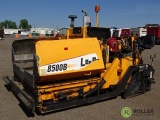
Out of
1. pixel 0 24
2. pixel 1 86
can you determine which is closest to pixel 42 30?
pixel 0 24

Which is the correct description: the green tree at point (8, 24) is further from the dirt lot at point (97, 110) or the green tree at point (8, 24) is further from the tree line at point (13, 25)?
the dirt lot at point (97, 110)

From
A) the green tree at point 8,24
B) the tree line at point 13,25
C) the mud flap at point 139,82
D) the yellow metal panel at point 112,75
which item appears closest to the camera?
the yellow metal panel at point 112,75

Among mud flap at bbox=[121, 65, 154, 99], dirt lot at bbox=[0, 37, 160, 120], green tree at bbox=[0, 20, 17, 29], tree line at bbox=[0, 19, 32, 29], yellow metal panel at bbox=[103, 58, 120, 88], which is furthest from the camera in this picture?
green tree at bbox=[0, 20, 17, 29]

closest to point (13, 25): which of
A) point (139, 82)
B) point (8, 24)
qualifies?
point (8, 24)

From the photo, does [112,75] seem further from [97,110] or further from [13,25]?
[13,25]

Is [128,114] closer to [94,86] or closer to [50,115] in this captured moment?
[94,86]

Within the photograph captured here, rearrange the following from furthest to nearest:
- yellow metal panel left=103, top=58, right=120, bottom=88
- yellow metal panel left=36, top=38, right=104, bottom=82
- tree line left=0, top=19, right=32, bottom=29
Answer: tree line left=0, top=19, right=32, bottom=29, yellow metal panel left=103, top=58, right=120, bottom=88, yellow metal panel left=36, top=38, right=104, bottom=82

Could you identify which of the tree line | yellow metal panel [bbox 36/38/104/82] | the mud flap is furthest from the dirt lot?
the tree line

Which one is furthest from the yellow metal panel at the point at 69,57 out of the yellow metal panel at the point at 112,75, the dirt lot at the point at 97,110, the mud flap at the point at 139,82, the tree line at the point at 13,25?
the tree line at the point at 13,25

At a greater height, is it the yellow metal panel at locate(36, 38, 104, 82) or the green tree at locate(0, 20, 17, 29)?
the green tree at locate(0, 20, 17, 29)

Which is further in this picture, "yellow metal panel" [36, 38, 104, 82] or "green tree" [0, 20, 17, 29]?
"green tree" [0, 20, 17, 29]

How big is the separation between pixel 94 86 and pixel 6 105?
2041mm

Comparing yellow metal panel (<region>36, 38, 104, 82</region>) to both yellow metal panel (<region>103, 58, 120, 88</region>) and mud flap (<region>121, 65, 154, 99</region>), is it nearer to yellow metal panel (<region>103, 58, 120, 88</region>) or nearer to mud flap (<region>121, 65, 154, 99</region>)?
yellow metal panel (<region>103, 58, 120, 88</region>)

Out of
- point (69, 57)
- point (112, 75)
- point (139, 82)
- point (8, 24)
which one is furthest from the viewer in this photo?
point (8, 24)
